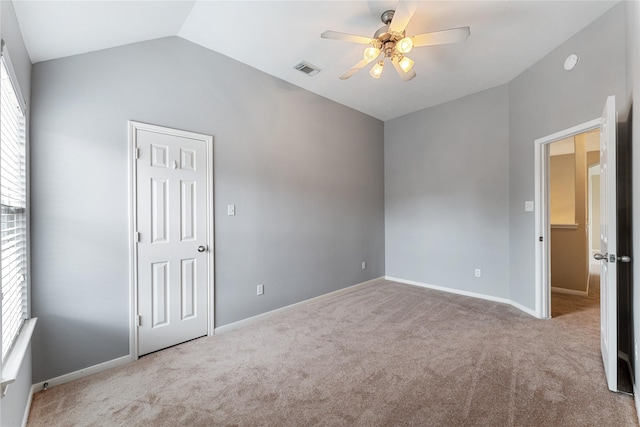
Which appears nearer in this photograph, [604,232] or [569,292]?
[604,232]

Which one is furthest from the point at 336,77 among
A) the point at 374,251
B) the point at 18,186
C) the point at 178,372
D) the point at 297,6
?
the point at 178,372

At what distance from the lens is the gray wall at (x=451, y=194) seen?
3924 mm

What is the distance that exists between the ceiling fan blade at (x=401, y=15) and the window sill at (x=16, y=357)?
2.96 metres

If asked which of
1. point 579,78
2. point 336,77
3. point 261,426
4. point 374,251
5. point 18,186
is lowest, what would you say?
point 261,426

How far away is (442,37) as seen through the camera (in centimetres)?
219

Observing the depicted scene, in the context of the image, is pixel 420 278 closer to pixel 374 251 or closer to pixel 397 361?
pixel 374 251

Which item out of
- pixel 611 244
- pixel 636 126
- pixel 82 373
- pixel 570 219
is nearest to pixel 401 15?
pixel 636 126

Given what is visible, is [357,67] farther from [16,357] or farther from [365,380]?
[16,357]

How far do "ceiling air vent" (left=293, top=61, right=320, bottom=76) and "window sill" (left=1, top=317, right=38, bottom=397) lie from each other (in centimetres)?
320

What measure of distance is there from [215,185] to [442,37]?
2.41 meters

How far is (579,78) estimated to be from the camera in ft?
8.95

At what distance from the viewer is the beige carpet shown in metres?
1.78

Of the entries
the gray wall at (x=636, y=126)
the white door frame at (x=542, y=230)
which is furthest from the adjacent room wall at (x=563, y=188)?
the gray wall at (x=636, y=126)

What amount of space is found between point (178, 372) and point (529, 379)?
266cm
